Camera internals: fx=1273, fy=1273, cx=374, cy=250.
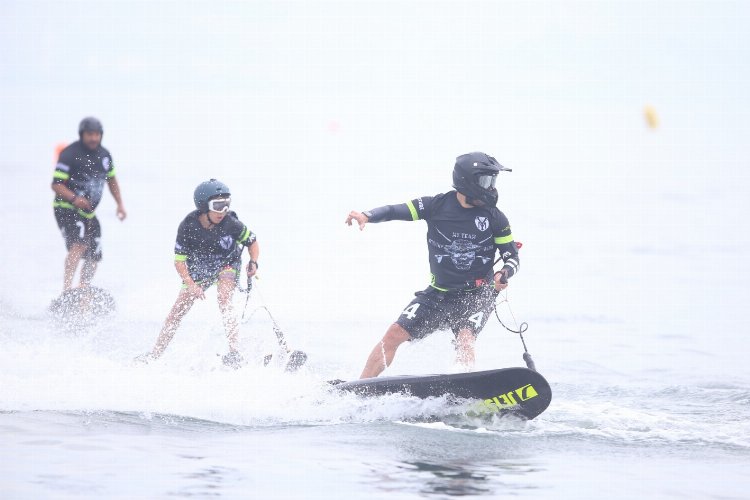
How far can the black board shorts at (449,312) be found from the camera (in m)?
10.8

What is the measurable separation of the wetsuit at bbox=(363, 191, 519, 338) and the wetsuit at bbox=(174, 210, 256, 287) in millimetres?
1987

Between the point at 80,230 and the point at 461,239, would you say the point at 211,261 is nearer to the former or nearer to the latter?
the point at 461,239

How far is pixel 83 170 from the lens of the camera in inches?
575

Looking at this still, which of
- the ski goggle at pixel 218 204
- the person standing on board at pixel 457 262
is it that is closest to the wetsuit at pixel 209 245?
the ski goggle at pixel 218 204

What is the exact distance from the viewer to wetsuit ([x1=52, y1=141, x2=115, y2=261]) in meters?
14.5

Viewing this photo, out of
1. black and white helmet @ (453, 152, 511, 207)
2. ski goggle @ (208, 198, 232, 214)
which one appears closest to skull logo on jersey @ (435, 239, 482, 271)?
black and white helmet @ (453, 152, 511, 207)

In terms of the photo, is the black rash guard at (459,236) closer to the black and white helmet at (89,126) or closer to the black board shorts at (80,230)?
the black and white helmet at (89,126)

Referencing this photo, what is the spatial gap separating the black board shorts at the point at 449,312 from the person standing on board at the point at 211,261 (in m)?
1.96

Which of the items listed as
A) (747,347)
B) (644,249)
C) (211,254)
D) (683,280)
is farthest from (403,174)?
(211,254)

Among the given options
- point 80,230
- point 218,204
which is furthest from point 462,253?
point 80,230

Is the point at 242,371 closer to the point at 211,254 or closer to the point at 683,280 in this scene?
the point at 211,254

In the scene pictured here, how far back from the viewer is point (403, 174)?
4131cm

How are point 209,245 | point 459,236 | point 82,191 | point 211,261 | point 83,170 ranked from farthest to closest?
point 82,191, point 83,170, point 211,261, point 209,245, point 459,236

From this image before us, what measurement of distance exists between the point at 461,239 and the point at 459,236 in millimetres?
30
